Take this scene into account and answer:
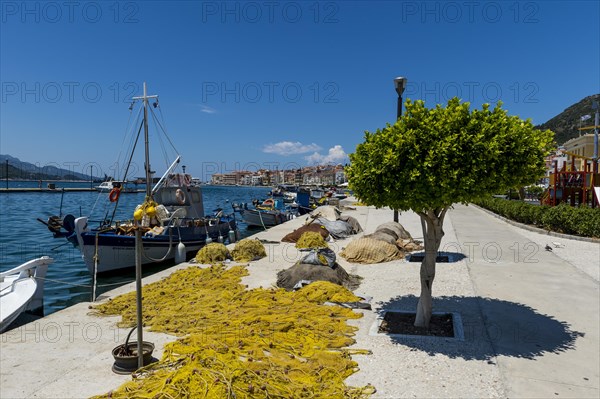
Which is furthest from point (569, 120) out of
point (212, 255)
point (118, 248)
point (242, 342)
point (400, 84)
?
point (242, 342)

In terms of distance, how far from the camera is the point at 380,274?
11898 millimetres

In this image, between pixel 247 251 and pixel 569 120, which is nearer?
pixel 247 251

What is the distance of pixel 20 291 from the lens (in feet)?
31.6

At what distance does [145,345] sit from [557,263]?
1306 centimetres

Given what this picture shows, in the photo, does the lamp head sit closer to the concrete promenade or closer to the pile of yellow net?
the concrete promenade

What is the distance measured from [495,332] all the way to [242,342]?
14.9 ft

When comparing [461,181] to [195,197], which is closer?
[461,181]

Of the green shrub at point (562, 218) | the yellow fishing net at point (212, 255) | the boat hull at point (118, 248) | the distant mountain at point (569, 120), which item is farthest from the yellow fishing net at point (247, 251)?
the distant mountain at point (569, 120)

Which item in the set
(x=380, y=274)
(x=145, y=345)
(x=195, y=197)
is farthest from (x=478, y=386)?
(x=195, y=197)

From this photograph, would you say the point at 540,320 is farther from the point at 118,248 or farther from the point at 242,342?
the point at 118,248

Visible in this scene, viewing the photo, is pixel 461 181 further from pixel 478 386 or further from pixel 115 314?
pixel 115 314

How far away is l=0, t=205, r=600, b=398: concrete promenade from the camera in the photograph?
5.17m

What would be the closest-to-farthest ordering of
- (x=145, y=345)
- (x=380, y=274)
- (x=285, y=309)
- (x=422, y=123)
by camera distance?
1. (x=145, y=345)
2. (x=422, y=123)
3. (x=285, y=309)
4. (x=380, y=274)

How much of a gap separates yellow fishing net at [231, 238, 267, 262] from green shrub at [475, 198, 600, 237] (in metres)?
8.65
